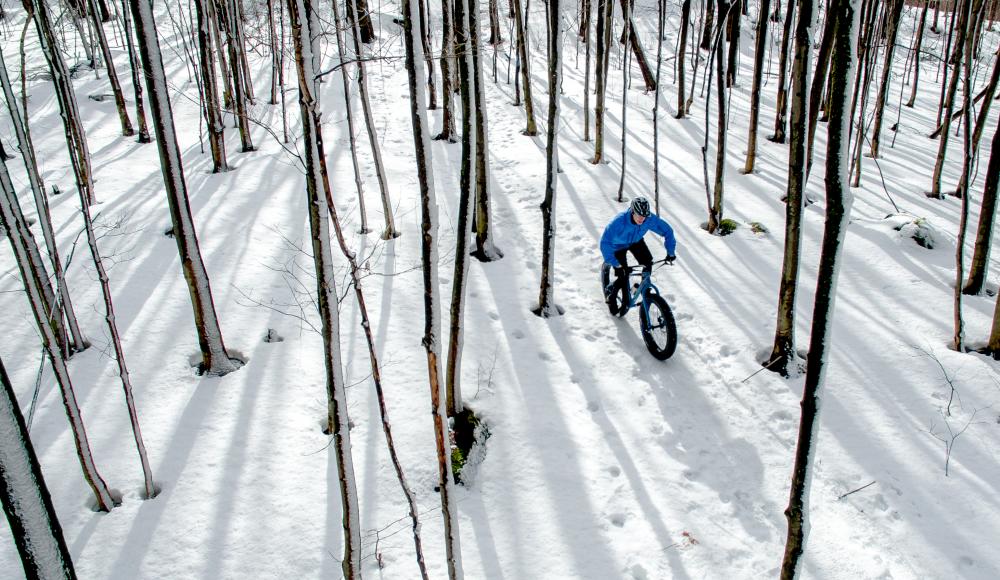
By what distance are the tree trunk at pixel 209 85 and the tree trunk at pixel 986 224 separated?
1095 cm

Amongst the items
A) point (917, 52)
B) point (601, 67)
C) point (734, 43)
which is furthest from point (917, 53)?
point (601, 67)

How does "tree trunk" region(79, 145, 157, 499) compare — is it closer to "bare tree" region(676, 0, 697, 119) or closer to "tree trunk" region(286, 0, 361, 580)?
"tree trunk" region(286, 0, 361, 580)

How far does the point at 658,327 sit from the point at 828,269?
3.78 metres

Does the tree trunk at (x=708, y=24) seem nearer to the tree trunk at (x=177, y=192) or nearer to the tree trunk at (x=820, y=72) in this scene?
the tree trunk at (x=820, y=72)

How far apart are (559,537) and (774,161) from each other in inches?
401

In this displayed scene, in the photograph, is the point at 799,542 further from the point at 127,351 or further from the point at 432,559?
the point at 127,351

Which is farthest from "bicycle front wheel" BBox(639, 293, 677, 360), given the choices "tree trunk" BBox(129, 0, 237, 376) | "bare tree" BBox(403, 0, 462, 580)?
"tree trunk" BBox(129, 0, 237, 376)

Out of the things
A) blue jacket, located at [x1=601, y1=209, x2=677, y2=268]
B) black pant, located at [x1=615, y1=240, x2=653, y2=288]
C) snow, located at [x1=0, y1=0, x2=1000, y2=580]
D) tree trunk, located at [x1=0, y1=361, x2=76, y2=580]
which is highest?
tree trunk, located at [x1=0, y1=361, x2=76, y2=580]

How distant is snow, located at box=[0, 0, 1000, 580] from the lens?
175 inches

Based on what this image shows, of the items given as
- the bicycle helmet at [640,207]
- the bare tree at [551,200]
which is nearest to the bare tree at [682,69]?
the bare tree at [551,200]

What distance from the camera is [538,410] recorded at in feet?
19.0

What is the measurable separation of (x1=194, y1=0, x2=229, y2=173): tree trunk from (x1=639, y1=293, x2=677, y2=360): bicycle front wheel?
792 cm

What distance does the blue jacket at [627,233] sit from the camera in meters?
6.26

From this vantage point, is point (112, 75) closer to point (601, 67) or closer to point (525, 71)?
point (525, 71)
